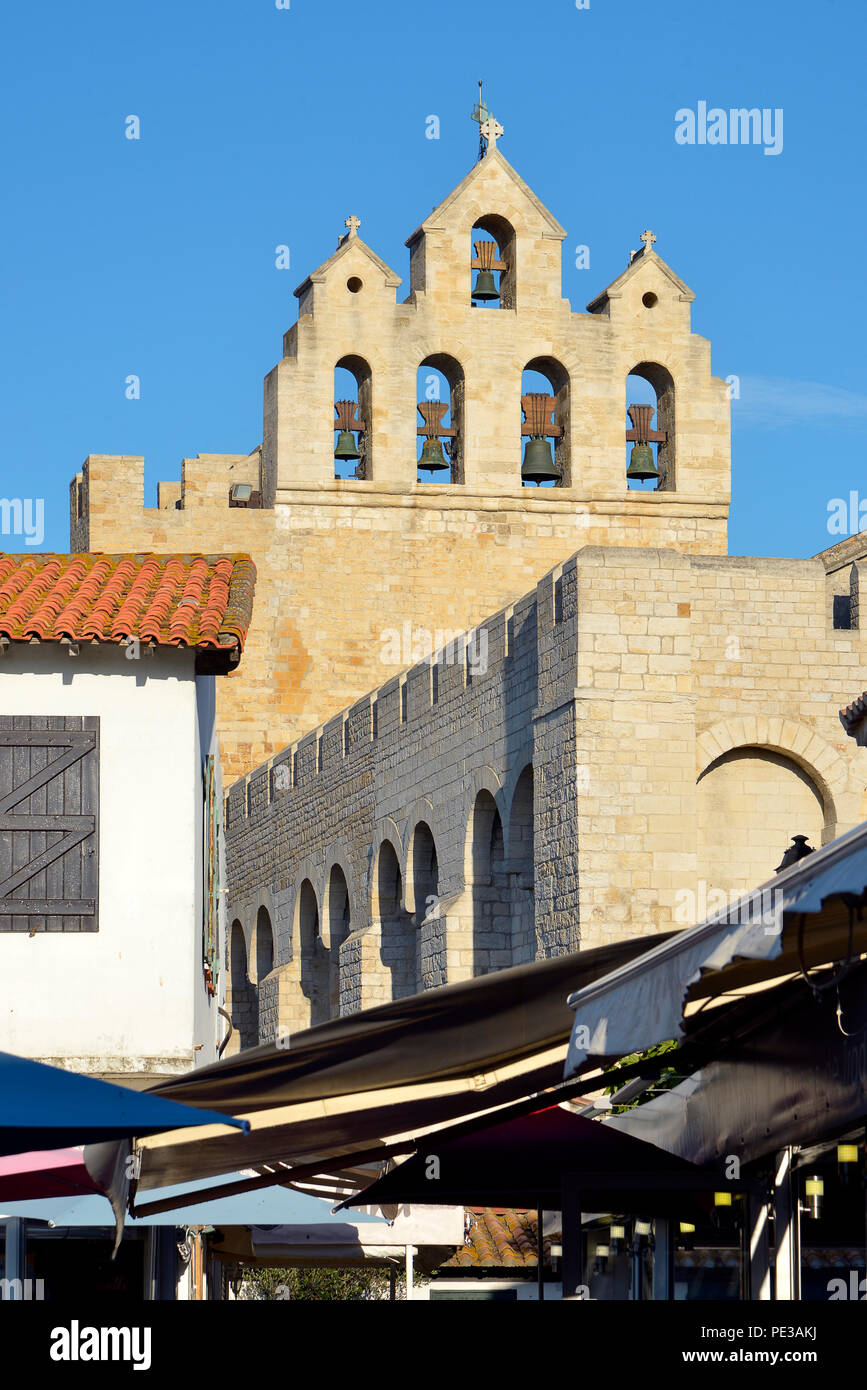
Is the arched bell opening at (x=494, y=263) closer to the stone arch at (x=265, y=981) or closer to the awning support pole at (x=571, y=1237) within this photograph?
the stone arch at (x=265, y=981)

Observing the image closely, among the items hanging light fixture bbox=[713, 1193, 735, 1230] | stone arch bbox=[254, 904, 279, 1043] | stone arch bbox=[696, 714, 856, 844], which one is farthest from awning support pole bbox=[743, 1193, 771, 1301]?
stone arch bbox=[254, 904, 279, 1043]

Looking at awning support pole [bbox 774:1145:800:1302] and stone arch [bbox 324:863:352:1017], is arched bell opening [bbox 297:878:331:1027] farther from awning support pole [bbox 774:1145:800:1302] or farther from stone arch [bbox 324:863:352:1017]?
awning support pole [bbox 774:1145:800:1302]

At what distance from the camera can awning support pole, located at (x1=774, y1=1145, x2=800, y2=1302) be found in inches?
270

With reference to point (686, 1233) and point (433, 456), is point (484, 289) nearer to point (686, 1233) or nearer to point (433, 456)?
point (433, 456)

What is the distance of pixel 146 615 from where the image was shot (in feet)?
44.0

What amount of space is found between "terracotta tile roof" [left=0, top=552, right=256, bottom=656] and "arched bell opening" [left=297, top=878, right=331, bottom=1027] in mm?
17406

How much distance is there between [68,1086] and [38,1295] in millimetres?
6218

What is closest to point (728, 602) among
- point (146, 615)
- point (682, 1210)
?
point (146, 615)

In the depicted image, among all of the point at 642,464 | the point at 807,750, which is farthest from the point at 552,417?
the point at 807,750

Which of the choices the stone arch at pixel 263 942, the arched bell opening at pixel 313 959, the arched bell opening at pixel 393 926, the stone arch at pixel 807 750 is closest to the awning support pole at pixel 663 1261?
the stone arch at pixel 807 750

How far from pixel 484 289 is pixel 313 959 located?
12418 mm

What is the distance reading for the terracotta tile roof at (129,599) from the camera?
13070 millimetres

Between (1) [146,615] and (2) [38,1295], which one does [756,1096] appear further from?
(1) [146,615]
